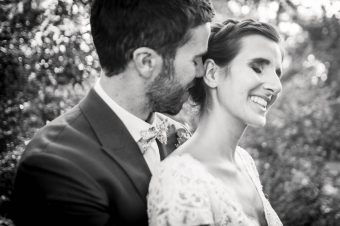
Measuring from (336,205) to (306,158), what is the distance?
1081mm

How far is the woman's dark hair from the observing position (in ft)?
8.73

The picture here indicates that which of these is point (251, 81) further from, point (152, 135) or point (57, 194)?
point (57, 194)

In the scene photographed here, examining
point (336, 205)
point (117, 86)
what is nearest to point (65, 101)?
point (117, 86)

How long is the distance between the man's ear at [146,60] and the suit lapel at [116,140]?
298mm

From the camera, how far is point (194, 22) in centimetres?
270

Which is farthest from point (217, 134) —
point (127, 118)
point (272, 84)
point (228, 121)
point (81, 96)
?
point (81, 96)

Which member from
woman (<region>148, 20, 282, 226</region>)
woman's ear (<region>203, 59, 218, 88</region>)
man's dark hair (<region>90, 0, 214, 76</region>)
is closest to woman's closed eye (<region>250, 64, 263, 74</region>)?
woman (<region>148, 20, 282, 226</region>)

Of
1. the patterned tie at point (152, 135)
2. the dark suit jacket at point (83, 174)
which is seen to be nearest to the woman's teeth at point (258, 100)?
the patterned tie at point (152, 135)

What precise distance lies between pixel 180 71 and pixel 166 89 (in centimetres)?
14

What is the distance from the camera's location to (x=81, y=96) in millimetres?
4516

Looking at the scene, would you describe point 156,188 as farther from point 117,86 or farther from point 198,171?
point 117,86

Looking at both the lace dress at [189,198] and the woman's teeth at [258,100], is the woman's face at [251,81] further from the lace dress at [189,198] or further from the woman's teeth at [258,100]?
the lace dress at [189,198]

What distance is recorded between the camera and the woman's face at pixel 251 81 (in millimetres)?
2584

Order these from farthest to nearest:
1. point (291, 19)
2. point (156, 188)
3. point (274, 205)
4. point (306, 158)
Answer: point (291, 19), point (306, 158), point (274, 205), point (156, 188)
